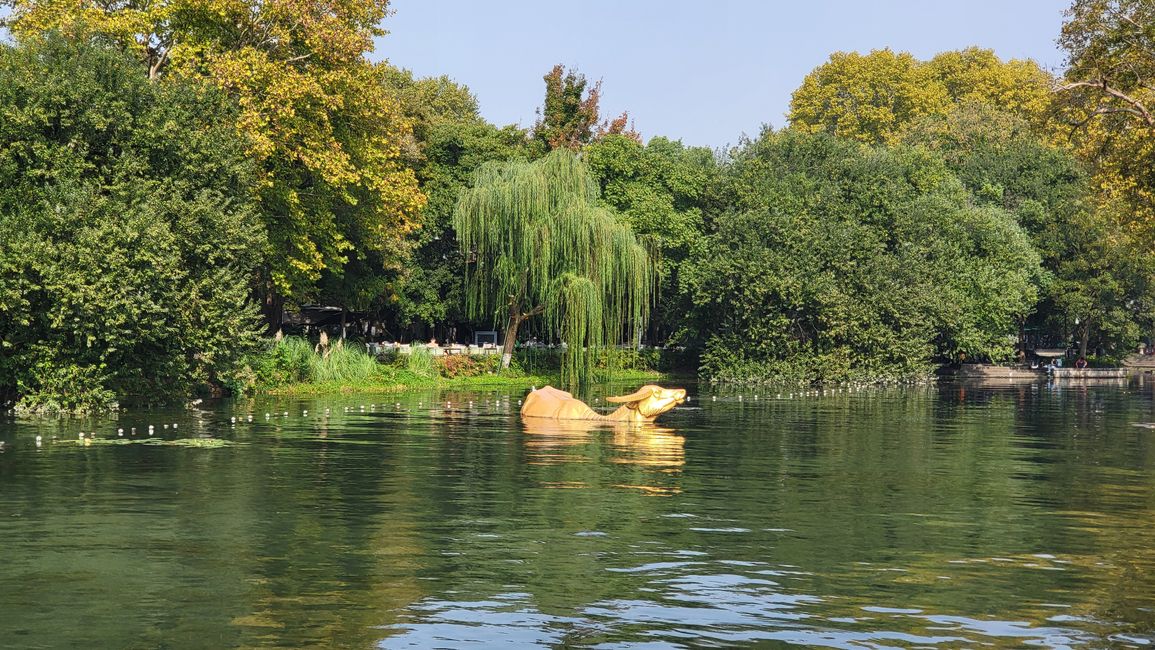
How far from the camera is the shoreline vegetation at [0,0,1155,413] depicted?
40.2m

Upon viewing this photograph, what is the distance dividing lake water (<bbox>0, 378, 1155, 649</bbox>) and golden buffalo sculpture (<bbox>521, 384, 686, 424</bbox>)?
3.58 meters

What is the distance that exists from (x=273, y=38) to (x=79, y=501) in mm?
31242

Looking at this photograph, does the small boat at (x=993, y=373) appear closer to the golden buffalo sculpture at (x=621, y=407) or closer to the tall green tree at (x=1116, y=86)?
the tall green tree at (x=1116, y=86)

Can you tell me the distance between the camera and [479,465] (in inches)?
1116

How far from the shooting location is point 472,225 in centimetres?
6525

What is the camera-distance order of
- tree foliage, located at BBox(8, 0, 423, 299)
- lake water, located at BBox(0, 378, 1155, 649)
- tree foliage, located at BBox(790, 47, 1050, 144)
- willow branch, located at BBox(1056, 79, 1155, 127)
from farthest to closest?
tree foliage, located at BBox(790, 47, 1050, 144) → tree foliage, located at BBox(8, 0, 423, 299) → willow branch, located at BBox(1056, 79, 1155, 127) → lake water, located at BBox(0, 378, 1155, 649)

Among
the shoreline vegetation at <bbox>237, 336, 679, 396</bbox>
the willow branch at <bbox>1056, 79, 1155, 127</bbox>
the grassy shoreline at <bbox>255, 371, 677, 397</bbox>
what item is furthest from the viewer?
the grassy shoreline at <bbox>255, 371, 677, 397</bbox>

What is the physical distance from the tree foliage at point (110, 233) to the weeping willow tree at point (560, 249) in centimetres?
2157

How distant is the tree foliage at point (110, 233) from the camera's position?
126ft

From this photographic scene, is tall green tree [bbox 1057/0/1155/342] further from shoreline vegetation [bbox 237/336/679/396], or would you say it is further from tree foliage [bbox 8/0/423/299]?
shoreline vegetation [bbox 237/336/679/396]

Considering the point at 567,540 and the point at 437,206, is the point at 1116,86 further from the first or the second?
the point at 437,206

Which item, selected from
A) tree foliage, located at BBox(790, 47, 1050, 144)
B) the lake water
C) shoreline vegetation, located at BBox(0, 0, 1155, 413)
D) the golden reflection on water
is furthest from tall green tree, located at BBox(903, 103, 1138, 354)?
the lake water

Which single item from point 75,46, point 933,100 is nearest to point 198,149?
point 75,46

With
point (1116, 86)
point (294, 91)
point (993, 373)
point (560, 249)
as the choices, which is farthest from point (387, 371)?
point (993, 373)
